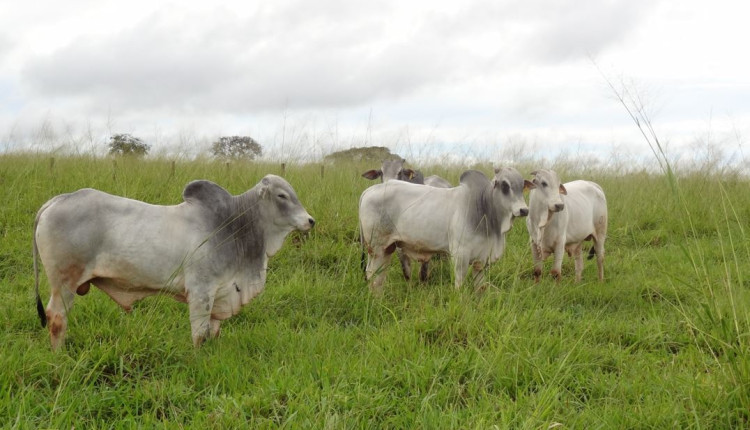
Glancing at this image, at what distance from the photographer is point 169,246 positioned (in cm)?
381

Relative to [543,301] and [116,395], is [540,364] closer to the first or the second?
[543,301]

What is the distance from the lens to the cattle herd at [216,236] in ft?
12.1

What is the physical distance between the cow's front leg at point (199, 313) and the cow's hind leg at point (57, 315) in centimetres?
72

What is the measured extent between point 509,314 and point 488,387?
0.70 meters

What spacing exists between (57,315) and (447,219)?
306cm

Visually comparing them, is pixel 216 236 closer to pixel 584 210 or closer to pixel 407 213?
pixel 407 213

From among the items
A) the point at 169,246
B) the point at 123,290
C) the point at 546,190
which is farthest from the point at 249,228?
the point at 546,190

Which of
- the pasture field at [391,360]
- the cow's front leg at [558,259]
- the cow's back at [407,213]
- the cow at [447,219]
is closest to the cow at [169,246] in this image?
the pasture field at [391,360]

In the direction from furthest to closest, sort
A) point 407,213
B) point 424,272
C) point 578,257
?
point 578,257
point 424,272
point 407,213

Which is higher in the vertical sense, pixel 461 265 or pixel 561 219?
pixel 561 219

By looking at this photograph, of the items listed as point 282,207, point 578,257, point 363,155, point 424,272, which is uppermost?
point 363,155

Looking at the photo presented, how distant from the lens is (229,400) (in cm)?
317

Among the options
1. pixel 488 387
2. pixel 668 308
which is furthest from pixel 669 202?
pixel 488 387

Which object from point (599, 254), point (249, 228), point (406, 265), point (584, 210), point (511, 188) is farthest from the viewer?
point (599, 254)
